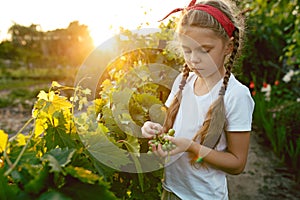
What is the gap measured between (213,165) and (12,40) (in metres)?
18.5

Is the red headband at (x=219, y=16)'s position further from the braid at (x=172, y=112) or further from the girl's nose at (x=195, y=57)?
the braid at (x=172, y=112)

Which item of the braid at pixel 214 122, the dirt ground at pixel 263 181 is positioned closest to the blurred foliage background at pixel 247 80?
the dirt ground at pixel 263 181

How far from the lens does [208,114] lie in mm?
1362

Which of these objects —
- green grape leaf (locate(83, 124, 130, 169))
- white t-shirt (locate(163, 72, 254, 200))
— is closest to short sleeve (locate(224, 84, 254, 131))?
white t-shirt (locate(163, 72, 254, 200))

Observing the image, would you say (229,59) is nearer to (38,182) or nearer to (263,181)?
(38,182)

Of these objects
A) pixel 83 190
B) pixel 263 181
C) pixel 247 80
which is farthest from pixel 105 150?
pixel 247 80

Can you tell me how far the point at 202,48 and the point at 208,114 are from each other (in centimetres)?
23

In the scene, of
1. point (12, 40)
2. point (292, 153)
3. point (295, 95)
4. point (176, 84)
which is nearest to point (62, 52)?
point (12, 40)

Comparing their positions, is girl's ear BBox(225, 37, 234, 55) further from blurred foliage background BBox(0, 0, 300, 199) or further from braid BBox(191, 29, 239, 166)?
blurred foliage background BBox(0, 0, 300, 199)

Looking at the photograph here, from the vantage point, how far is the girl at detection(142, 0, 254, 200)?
4.32 ft

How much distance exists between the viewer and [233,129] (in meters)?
1.31

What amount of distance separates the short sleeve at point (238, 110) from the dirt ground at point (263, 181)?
218 centimetres

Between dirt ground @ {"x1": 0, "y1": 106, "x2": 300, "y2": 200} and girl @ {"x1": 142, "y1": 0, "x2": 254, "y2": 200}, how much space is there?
2.05 m

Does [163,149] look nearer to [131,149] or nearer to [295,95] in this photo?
[131,149]
